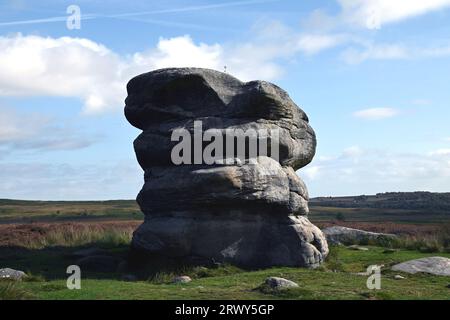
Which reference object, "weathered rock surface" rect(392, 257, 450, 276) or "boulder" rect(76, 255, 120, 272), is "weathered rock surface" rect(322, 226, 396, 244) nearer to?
"weathered rock surface" rect(392, 257, 450, 276)

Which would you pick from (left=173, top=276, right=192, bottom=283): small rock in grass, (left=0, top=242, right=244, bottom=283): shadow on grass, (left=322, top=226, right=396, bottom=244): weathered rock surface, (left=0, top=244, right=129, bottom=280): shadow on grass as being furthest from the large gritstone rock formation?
(left=322, top=226, right=396, bottom=244): weathered rock surface

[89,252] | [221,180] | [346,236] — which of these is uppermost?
[221,180]

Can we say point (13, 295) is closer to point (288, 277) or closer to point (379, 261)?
point (288, 277)

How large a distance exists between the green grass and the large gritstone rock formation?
4.73 ft

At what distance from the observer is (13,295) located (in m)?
15.7

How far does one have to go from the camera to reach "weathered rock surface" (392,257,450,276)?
2402 cm

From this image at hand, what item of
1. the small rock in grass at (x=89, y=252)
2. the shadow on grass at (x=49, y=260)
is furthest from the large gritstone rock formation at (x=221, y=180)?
the shadow on grass at (x=49, y=260)

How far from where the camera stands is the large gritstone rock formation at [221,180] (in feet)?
83.7

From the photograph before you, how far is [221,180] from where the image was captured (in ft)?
82.6

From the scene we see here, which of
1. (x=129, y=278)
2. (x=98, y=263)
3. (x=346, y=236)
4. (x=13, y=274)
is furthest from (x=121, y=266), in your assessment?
(x=346, y=236)

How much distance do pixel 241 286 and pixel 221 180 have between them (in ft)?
20.7

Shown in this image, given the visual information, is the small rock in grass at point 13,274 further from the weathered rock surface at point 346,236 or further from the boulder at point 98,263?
the weathered rock surface at point 346,236

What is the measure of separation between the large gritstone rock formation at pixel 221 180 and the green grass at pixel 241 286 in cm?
144

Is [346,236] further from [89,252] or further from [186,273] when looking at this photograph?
[186,273]
